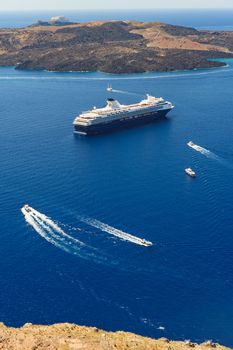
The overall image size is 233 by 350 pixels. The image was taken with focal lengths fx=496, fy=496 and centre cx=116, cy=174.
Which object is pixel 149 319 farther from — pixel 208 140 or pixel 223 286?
pixel 208 140

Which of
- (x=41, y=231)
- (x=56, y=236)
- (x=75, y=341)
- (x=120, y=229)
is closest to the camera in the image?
(x=75, y=341)

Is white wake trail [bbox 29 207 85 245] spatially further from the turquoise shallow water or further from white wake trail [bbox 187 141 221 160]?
white wake trail [bbox 187 141 221 160]

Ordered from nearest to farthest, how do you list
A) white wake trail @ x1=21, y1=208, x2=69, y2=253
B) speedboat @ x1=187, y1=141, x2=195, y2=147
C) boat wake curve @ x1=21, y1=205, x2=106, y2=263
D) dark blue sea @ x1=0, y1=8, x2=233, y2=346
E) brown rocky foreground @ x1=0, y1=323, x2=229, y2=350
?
1. brown rocky foreground @ x1=0, y1=323, x2=229, y2=350
2. dark blue sea @ x1=0, y1=8, x2=233, y2=346
3. boat wake curve @ x1=21, y1=205, x2=106, y2=263
4. white wake trail @ x1=21, y1=208, x2=69, y2=253
5. speedboat @ x1=187, y1=141, x2=195, y2=147

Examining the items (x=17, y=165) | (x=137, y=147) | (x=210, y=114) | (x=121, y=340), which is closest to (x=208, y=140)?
(x=137, y=147)

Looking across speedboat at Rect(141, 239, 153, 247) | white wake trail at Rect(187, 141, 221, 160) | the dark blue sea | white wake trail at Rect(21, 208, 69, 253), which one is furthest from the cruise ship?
speedboat at Rect(141, 239, 153, 247)

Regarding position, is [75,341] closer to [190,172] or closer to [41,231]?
[41,231]

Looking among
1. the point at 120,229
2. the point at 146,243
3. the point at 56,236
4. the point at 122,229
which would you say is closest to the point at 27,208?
the point at 56,236
